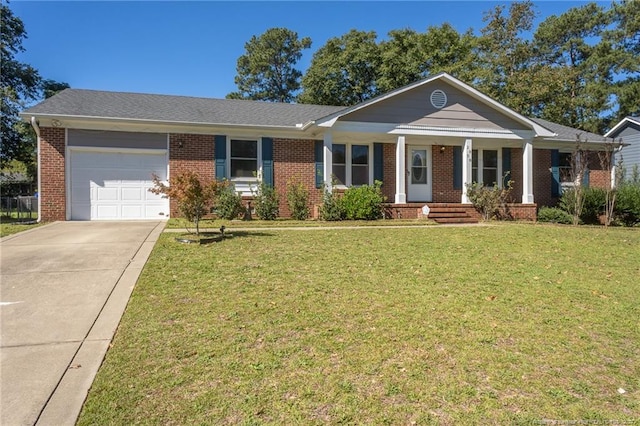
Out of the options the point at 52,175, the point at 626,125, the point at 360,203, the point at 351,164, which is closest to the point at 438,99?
the point at 351,164

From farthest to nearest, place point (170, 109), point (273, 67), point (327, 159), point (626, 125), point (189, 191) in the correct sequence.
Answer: point (273, 67), point (626, 125), point (170, 109), point (327, 159), point (189, 191)

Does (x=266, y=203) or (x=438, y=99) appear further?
(x=438, y=99)

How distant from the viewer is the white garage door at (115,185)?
12.5 m

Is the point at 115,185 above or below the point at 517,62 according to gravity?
below

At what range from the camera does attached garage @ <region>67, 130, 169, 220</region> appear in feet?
40.8

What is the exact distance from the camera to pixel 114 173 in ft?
42.0

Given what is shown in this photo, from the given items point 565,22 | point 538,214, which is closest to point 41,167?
point 538,214

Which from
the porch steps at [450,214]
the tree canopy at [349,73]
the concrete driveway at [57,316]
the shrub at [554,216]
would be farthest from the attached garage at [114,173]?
the tree canopy at [349,73]

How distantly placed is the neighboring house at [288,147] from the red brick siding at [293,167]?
0.11 ft

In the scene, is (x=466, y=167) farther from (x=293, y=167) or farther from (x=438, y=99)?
(x=293, y=167)

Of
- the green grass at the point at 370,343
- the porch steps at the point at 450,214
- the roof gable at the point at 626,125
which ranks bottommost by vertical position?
the green grass at the point at 370,343

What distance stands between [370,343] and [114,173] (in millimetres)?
11727

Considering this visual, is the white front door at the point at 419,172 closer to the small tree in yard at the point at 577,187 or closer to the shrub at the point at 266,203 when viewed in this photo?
the small tree in yard at the point at 577,187

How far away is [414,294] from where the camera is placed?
15.9ft
